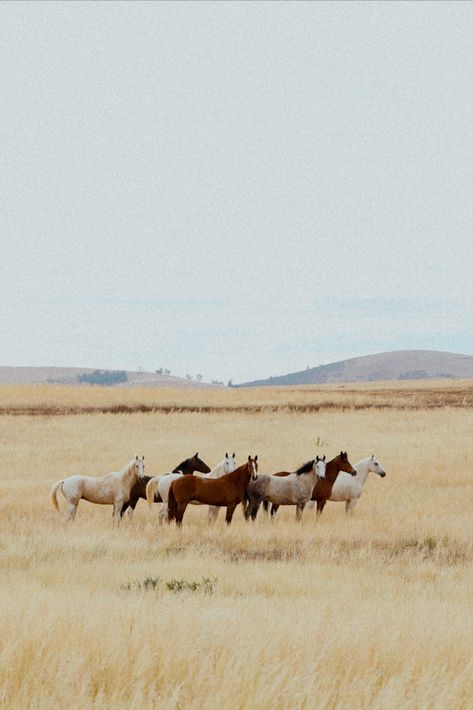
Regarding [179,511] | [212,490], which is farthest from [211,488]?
[179,511]

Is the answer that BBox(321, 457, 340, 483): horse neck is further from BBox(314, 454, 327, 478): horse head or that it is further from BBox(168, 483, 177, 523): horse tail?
BBox(168, 483, 177, 523): horse tail

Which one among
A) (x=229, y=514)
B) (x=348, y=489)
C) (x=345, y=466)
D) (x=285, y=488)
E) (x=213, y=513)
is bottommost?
(x=213, y=513)

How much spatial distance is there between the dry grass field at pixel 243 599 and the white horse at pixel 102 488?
18.5 inches

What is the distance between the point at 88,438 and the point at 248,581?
2618 cm

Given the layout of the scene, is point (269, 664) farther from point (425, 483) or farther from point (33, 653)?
point (425, 483)

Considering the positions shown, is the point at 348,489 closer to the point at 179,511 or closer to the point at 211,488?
the point at 211,488

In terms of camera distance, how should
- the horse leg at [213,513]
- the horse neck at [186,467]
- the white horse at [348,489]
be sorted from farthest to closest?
the horse neck at [186,467], the white horse at [348,489], the horse leg at [213,513]

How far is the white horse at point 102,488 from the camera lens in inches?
644

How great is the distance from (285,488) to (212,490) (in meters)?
1.68

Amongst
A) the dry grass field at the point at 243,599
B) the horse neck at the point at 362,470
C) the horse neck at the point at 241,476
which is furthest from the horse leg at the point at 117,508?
the horse neck at the point at 362,470

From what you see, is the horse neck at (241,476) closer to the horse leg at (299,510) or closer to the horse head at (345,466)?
the horse leg at (299,510)

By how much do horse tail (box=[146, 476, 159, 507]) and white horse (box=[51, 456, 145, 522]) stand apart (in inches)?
11.3

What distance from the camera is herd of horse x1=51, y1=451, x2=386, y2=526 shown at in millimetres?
15969

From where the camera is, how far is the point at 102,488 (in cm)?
1645
